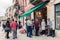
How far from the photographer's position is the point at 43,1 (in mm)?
22531

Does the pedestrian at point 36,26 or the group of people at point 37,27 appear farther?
the pedestrian at point 36,26

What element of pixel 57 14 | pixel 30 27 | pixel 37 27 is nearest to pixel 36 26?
pixel 37 27

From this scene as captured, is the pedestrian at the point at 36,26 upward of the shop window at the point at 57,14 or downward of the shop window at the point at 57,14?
downward

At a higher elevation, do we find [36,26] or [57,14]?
[57,14]

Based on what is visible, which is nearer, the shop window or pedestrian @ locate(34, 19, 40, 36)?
the shop window

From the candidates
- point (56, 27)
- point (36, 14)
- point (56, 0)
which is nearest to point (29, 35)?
point (56, 27)

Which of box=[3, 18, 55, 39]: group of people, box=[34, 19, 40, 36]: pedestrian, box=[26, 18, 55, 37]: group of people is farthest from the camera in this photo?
box=[34, 19, 40, 36]: pedestrian

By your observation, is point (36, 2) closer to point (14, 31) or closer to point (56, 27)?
point (56, 27)

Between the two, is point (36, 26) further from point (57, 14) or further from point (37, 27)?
point (57, 14)

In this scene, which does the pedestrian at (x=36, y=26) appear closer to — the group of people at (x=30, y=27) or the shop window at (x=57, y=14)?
the group of people at (x=30, y=27)

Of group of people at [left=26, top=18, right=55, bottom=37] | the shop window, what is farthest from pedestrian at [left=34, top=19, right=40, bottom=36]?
the shop window

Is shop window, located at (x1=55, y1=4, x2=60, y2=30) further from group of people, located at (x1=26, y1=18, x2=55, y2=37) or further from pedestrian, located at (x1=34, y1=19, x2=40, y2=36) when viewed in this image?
pedestrian, located at (x1=34, y1=19, x2=40, y2=36)

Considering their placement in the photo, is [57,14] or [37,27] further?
[37,27]

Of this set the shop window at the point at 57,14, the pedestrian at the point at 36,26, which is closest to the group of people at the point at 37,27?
the pedestrian at the point at 36,26
